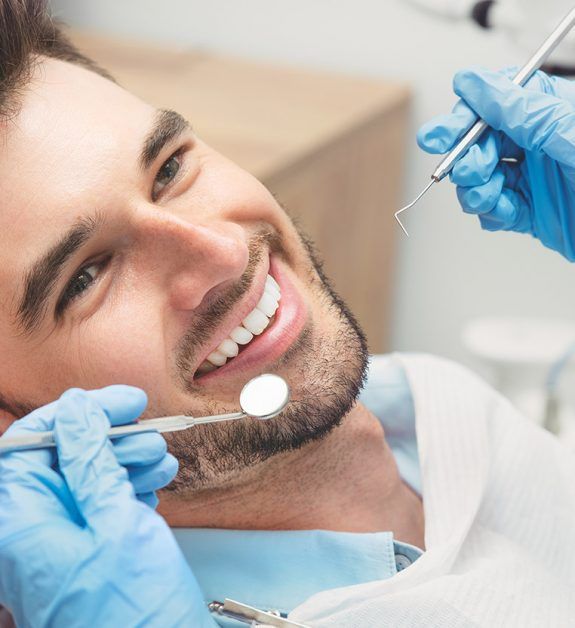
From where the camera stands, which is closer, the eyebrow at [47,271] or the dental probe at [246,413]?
the dental probe at [246,413]

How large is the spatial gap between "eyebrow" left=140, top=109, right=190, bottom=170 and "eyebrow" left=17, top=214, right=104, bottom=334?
0.11 meters

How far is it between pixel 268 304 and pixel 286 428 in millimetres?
153

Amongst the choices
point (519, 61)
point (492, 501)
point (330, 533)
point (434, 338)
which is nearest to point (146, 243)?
point (330, 533)

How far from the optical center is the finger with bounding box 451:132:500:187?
1.11 meters

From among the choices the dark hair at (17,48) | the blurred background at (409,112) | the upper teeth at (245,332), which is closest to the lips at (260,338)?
the upper teeth at (245,332)

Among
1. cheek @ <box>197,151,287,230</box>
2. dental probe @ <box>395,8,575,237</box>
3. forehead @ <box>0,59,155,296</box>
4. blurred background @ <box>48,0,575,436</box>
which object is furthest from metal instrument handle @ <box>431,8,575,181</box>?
blurred background @ <box>48,0,575,436</box>

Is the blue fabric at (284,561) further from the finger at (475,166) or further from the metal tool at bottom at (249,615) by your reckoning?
the finger at (475,166)

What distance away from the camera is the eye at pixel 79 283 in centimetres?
109

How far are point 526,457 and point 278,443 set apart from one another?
0.43 meters

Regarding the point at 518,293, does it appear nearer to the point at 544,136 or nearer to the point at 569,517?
the point at 569,517

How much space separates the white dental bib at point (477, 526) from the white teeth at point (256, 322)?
1.03ft

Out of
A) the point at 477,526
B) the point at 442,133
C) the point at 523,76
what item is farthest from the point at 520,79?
the point at 477,526

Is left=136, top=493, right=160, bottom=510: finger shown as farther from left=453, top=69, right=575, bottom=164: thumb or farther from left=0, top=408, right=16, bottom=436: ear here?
left=453, top=69, right=575, bottom=164: thumb

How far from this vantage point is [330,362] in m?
1.17
